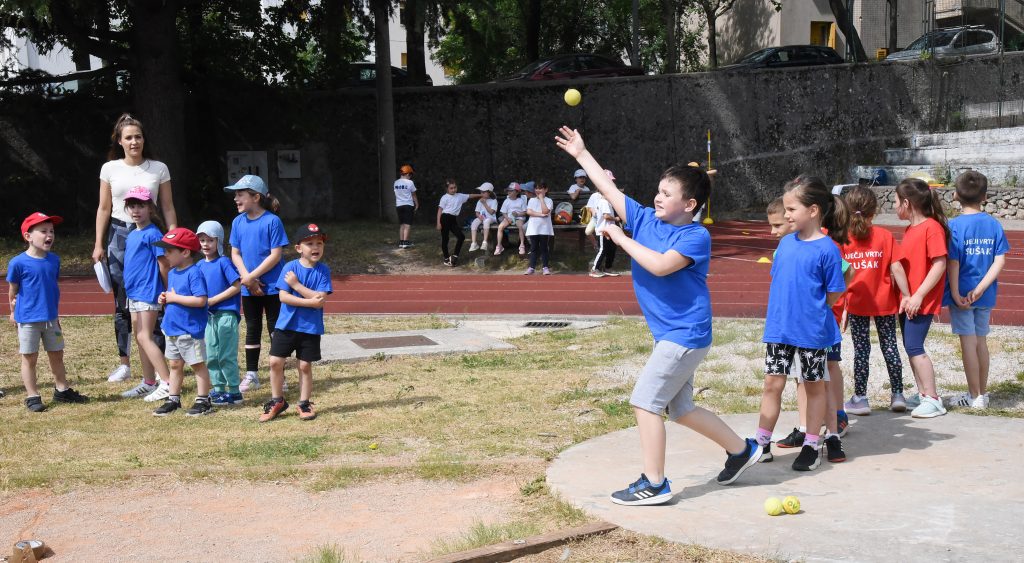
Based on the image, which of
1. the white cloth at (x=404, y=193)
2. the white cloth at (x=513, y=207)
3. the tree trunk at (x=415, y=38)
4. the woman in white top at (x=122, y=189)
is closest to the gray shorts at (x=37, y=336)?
the woman in white top at (x=122, y=189)

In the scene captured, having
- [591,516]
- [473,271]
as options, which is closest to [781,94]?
[473,271]

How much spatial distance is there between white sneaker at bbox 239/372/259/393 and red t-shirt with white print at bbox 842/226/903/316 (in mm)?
4576

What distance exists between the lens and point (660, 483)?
4.97 m

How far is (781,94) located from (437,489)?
73.0 feet

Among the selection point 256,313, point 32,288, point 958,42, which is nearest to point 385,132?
point 256,313

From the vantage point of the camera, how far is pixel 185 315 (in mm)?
7512

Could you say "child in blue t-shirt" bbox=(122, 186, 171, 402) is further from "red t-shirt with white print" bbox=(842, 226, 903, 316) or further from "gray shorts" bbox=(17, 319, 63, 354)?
"red t-shirt with white print" bbox=(842, 226, 903, 316)

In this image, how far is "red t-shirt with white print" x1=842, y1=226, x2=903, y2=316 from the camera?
22.0ft

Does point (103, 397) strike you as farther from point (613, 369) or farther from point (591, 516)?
point (591, 516)

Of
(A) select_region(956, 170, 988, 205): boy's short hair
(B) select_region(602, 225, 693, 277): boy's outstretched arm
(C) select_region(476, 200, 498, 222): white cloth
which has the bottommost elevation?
(C) select_region(476, 200, 498, 222): white cloth

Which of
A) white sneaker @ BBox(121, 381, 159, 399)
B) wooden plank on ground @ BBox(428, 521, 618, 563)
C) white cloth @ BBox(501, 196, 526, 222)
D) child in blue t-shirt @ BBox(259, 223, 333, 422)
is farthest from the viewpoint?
white cloth @ BBox(501, 196, 526, 222)

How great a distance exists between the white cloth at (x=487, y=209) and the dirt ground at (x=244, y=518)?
12.2 m

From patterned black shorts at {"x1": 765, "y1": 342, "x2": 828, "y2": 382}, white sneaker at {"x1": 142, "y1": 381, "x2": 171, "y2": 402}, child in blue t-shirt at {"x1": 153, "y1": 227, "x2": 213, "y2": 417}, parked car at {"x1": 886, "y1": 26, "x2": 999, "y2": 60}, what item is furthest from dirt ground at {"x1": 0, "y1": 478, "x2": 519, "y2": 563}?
parked car at {"x1": 886, "y1": 26, "x2": 999, "y2": 60}

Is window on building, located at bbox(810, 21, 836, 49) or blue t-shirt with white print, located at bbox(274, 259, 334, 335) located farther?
window on building, located at bbox(810, 21, 836, 49)
